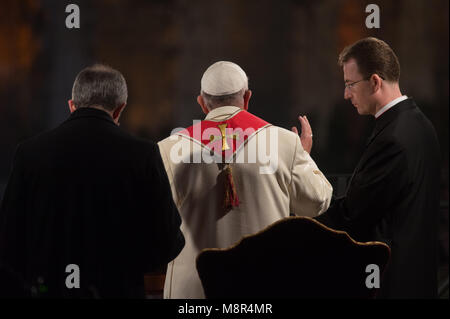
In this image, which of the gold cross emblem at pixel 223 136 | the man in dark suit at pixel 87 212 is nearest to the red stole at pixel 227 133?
the gold cross emblem at pixel 223 136

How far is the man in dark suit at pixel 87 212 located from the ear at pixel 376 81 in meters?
0.87

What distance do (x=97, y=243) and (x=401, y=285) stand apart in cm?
105

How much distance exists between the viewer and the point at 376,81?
2.26m

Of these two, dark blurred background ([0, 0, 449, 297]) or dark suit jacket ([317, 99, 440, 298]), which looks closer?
dark suit jacket ([317, 99, 440, 298])

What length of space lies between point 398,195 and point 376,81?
42 cm

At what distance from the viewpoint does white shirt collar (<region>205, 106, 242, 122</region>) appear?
2238mm

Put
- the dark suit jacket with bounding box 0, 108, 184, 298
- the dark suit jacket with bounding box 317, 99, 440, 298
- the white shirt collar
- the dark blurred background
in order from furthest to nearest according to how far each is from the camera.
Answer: the dark blurred background → the white shirt collar → the dark suit jacket with bounding box 317, 99, 440, 298 → the dark suit jacket with bounding box 0, 108, 184, 298

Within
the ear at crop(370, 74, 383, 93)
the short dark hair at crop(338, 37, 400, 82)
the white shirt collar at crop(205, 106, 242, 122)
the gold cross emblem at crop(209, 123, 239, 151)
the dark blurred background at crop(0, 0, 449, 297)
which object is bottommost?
the gold cross emblem at crop(209, 123, 239, 151)

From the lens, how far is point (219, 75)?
7.30 ft

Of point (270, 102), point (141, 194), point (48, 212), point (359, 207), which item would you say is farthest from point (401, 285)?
point (270, 102)

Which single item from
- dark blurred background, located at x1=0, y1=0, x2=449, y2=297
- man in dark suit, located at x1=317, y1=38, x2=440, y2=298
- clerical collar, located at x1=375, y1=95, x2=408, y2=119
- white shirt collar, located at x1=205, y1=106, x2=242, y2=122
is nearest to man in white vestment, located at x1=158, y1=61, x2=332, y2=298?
white shirt collar, located at x1=205, y1=106, x2=242, y2=122

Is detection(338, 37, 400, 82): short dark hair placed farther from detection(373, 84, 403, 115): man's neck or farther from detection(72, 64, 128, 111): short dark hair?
detection(72, 64, 128, 111): short dark hair

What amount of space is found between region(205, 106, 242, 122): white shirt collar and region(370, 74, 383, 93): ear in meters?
0.49

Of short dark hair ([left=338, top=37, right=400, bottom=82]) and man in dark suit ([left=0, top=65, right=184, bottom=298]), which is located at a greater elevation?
short dark hair ([left=338, top=37, right=400, bottom=82])
